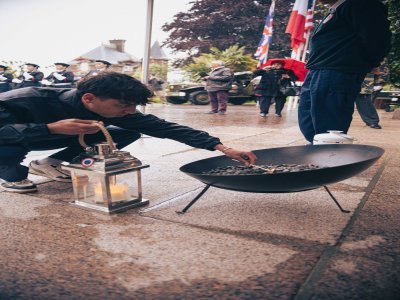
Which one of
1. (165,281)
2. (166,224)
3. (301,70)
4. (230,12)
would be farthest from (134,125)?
(230,12)

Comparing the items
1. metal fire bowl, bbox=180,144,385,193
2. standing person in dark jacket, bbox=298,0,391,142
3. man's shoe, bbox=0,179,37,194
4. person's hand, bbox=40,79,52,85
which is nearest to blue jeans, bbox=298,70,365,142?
standing person in dark jacket, bbox=298,0,391,142

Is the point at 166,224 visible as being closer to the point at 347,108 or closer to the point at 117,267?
the point at 117,267

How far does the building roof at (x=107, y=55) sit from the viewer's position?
1774 inches

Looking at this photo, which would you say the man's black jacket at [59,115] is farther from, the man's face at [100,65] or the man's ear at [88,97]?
the man's face at [100,65]

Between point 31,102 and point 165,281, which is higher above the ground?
point 31,102

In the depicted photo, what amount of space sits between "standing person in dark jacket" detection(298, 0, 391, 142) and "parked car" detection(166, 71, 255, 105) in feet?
43.9

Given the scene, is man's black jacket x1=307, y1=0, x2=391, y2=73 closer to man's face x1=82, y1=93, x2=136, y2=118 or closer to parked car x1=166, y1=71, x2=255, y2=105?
man's face x1=82, y1=93, x2=136, y2=118

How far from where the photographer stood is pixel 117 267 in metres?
1.61

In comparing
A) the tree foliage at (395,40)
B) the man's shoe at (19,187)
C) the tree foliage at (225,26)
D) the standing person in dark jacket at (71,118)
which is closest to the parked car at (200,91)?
the tree foliage at (395,40)

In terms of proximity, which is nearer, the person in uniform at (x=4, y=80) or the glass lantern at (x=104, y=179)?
the glass lantern at (x=104, y=179)

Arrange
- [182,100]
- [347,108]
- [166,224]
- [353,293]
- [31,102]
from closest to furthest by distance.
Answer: [353,293] < [166,224] < [31,102] < [347,108] < [182,100]

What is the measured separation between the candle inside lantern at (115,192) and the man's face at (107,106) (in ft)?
1.55

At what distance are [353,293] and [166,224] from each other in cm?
106

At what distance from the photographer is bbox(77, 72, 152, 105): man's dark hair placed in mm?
2369
